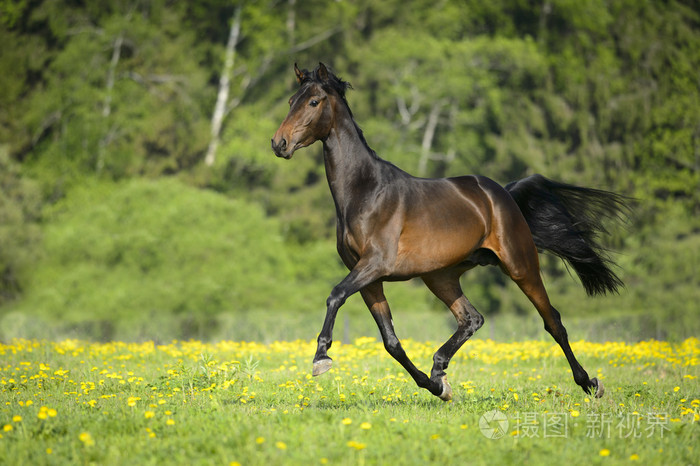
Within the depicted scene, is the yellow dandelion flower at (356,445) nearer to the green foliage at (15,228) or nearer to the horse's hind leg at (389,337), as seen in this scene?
the horse's hind leg at (389,337)

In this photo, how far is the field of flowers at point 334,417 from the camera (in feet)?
16.7

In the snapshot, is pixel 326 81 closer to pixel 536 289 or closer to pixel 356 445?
pixel 536 289

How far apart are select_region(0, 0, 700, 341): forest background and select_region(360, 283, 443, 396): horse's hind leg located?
1850cm

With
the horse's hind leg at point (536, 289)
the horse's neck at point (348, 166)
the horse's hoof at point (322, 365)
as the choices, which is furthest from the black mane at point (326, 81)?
the horse's hoof at point (322, 365)

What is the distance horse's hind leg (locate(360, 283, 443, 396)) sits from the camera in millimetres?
7117

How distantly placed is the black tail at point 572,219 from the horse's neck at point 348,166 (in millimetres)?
2399

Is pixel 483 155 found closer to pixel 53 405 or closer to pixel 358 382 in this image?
pixel 358 382

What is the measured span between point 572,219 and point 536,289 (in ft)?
4.57

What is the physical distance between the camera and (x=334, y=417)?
5.68 metres

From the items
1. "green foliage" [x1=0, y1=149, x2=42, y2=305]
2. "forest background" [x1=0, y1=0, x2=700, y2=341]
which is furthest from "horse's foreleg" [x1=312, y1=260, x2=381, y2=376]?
"green foliage" [x1=0, y1=149, x2=42, y2=305]

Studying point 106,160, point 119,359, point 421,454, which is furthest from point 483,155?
point 421,454

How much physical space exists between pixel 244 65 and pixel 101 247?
556 inches

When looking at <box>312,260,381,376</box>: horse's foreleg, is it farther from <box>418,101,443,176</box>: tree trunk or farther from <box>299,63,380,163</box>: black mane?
<box>418,101,443,176</box>: tree trunk

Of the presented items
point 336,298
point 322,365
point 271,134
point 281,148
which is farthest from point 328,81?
point 271,134
